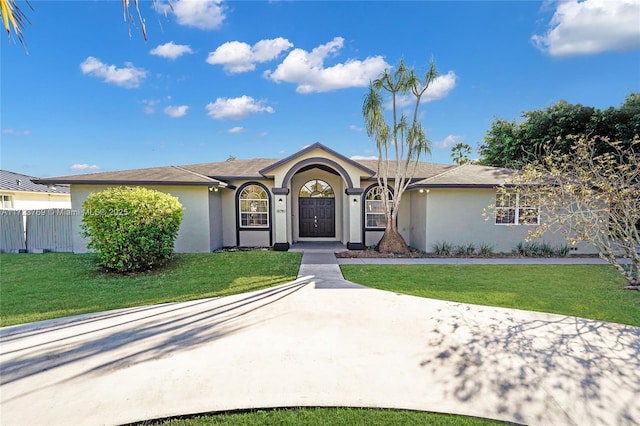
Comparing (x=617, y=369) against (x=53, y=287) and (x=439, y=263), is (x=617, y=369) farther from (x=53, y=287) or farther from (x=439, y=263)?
(x=53, y=287)

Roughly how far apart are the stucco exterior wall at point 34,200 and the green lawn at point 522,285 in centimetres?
2412

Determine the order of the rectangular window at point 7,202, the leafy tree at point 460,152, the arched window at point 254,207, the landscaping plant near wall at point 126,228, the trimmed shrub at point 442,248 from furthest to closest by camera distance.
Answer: the leafy tree at point 460,152
the rectangular window at point 7,202
the arched window at point 254,207
the trimmed shrub at point 442,248
the landscaping plant near wall at point 126,228

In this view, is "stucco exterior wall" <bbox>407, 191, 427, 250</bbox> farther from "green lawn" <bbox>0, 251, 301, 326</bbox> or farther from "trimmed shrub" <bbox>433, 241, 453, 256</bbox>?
"green lawn" <bbox>0, 251, 301, 326</bbox>

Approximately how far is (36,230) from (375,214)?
15.0 m

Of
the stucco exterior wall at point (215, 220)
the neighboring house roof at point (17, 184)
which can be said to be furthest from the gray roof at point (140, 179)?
the neighboring house roof at point (17, 184)

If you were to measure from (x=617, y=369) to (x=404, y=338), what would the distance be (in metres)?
2.63

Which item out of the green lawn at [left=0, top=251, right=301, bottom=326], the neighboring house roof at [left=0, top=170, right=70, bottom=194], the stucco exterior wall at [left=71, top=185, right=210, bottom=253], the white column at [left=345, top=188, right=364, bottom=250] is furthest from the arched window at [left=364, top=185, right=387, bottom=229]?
the neighboring house roof at [left=0, top=170, right=70, bottom=194]

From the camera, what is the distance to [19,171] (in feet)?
85.9

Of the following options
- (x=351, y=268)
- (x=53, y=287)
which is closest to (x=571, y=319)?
(x=351, y=268)

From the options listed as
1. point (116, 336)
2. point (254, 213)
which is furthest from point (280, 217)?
point (116, 336)

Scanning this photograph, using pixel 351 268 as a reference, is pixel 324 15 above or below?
above

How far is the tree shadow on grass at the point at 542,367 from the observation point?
3.14 meters

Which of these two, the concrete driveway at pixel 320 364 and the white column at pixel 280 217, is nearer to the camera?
the concrete driveway at pixel 320 364

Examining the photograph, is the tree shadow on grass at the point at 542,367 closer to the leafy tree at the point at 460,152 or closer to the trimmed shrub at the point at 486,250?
the trimmed shrub at the point at 486,250
